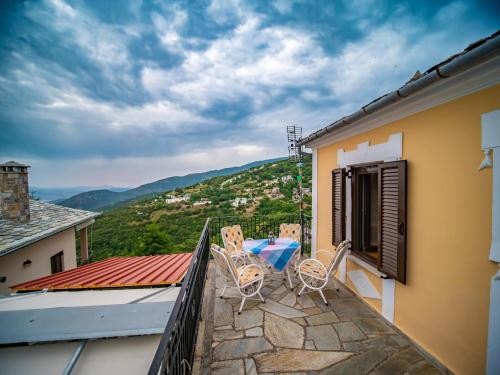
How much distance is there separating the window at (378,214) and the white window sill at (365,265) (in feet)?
0.24

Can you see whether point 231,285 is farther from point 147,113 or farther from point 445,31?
point 147,113

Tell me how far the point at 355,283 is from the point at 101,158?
23.3 metres

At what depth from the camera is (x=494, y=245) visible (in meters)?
1.90

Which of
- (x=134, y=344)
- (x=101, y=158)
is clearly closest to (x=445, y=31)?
(x=134, y=344)

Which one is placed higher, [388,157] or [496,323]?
[388,157]

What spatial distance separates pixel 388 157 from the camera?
3248 millimetres

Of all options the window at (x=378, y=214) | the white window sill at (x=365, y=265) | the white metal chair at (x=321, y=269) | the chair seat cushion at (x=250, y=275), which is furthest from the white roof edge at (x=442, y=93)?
the chair seat cushion at (x=250, y=275)

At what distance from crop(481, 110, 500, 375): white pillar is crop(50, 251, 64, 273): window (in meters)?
10.8

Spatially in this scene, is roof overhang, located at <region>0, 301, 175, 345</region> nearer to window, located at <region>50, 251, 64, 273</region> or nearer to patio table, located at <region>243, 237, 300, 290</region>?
patio table, located at <region>243, 237, 300, 290</region>

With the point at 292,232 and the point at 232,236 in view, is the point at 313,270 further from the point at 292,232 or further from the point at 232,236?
the point at 232,236

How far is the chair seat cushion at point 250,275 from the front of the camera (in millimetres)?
3851

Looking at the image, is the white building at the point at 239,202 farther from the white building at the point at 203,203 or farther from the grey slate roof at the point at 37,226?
the grey slate roof at the point at 37,226

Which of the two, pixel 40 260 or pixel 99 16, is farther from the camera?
pixel 99 16

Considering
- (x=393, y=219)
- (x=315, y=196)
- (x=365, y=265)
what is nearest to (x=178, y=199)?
(x=315, y=196)
